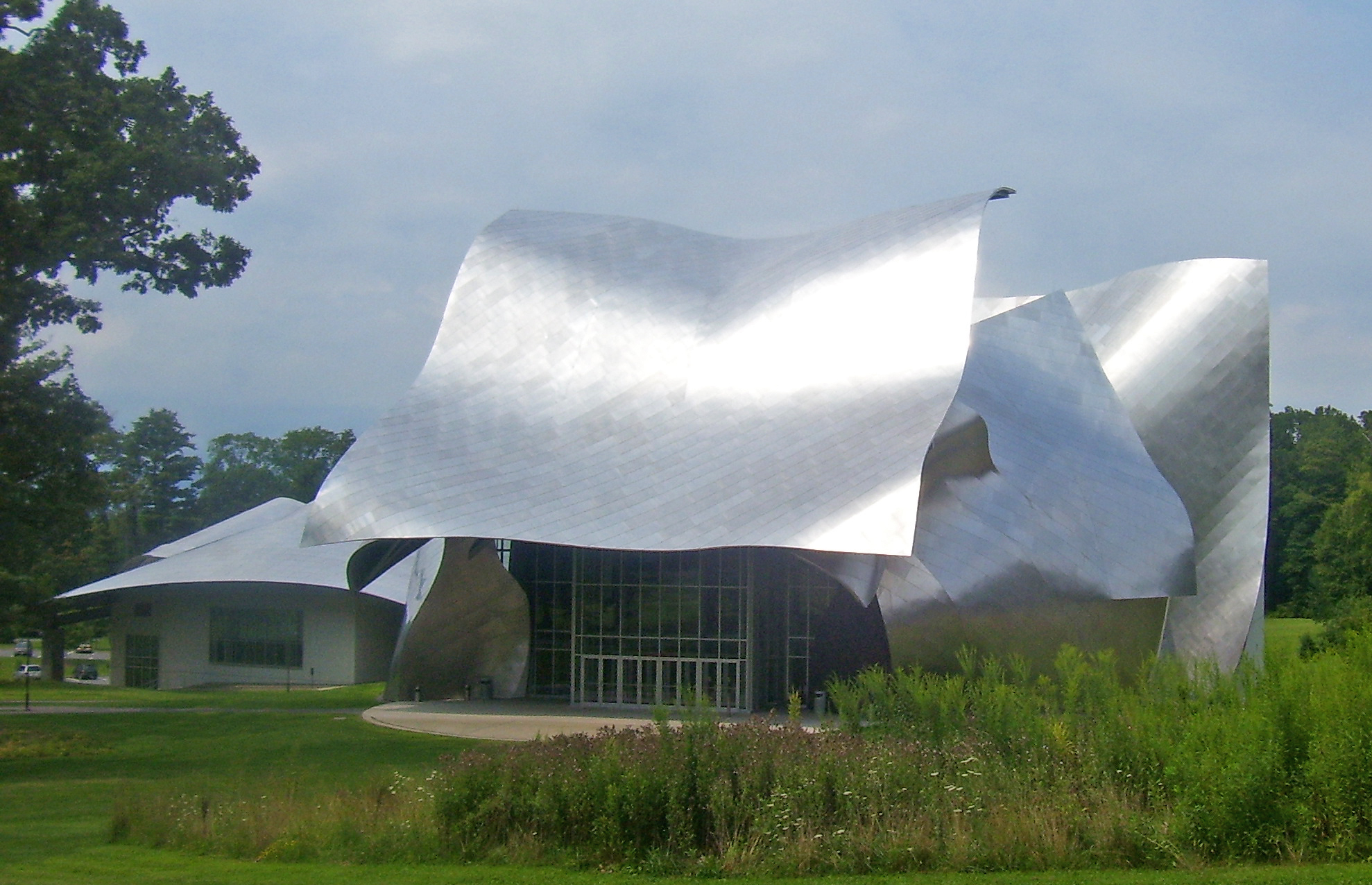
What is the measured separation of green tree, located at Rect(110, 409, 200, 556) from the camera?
4075 inches

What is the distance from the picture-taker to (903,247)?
116ft

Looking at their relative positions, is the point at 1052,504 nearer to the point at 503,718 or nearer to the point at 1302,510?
the point at 503,718

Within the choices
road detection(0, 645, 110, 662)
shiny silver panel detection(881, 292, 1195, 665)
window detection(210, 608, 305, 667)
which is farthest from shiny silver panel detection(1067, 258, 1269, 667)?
road detection(0, 645, 110, 662)

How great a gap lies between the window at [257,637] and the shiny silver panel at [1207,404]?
3146 cm

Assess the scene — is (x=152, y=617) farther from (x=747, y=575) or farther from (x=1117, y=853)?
(x=1117, y=853)

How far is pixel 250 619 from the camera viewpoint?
50438 millimetres

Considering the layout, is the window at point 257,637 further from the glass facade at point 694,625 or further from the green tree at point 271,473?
the green tree at point 271,473

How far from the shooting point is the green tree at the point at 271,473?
11262 centimetres

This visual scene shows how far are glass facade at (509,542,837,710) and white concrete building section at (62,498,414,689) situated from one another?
55.6 feet

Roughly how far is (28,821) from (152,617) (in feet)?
124

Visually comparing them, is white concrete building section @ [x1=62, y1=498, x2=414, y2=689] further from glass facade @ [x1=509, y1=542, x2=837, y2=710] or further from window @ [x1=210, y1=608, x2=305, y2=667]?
glass facade @ [x1=509, y1=542, x2=837, y2=710]

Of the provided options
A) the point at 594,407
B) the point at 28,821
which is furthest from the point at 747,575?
the point at 28,821

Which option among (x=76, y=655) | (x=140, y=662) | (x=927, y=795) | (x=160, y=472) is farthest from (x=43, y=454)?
(x=160, y=472)

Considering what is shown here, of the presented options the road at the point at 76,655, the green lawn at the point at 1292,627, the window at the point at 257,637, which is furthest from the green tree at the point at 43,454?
the road at the point at 76,655
